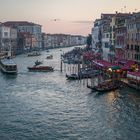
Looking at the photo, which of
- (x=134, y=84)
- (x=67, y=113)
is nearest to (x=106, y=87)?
(x=134, y=84)

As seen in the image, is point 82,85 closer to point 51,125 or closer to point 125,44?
point 125,44

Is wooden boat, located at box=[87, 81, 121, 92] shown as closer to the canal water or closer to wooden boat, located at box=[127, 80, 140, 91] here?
the canal water

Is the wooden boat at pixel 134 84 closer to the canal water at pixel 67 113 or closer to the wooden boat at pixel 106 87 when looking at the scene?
the canal water at pixel 67 113

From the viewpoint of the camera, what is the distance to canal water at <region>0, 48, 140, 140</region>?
21.1 meters

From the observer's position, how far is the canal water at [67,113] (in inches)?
831

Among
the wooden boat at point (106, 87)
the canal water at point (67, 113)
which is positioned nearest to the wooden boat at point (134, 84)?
the canal water at point (67, 113)

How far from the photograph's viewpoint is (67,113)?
84.6 feet

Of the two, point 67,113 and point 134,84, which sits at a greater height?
point 134,84

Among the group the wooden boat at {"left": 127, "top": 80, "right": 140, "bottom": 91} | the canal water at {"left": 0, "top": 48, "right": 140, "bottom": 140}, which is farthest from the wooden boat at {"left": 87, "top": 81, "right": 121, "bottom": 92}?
the wooden boat at {"left": 127, "top": 80, "right": 140, "bottom": 91}

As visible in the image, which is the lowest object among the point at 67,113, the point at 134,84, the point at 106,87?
the point at 67,113

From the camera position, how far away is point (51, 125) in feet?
74.8

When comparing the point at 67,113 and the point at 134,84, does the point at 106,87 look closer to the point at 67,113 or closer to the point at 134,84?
the point at 134,84

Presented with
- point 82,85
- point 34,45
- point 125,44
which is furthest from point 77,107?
point 34,45

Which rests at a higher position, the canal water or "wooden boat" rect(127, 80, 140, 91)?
"wooden boat" rect(127, 80, 140, 91)
